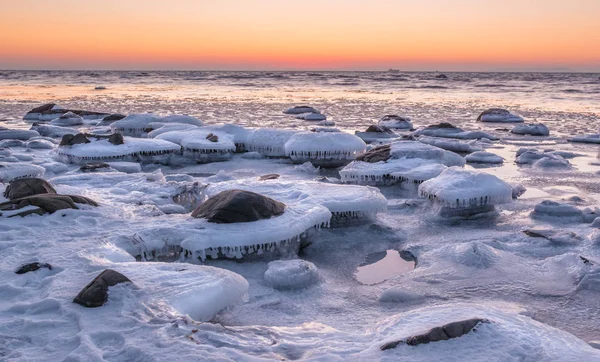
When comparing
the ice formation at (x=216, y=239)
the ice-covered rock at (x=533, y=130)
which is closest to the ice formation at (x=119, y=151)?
the ice formation at (x=216, y=239)

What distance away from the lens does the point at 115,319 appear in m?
3.49

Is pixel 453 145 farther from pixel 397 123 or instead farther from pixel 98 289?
pixel 98 289

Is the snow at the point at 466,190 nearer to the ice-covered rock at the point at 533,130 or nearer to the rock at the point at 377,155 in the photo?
the rock at the point at 377,155

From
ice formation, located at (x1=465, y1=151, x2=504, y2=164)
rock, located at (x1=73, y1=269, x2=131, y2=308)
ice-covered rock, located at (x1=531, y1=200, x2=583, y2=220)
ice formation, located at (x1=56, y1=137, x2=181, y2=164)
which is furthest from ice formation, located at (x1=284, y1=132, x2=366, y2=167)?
rock, located at (x1=73, y1=269, x2=131, y2=308)

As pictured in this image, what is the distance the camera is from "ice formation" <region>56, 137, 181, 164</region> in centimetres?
1060

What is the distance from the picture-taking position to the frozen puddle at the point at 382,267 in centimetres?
517

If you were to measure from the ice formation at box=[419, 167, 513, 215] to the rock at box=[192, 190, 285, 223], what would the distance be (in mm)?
2490

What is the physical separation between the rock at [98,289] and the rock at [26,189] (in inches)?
119

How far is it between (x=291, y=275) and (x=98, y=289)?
1709 mm

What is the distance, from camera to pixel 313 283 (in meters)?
4.89

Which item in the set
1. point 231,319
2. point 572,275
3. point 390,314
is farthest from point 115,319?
point 572,275

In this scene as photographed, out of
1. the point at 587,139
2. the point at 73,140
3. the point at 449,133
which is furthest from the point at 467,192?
the point at 587,139

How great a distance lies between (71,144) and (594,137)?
12808 millimetres

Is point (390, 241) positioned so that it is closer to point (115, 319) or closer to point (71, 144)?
point (115, 319)
